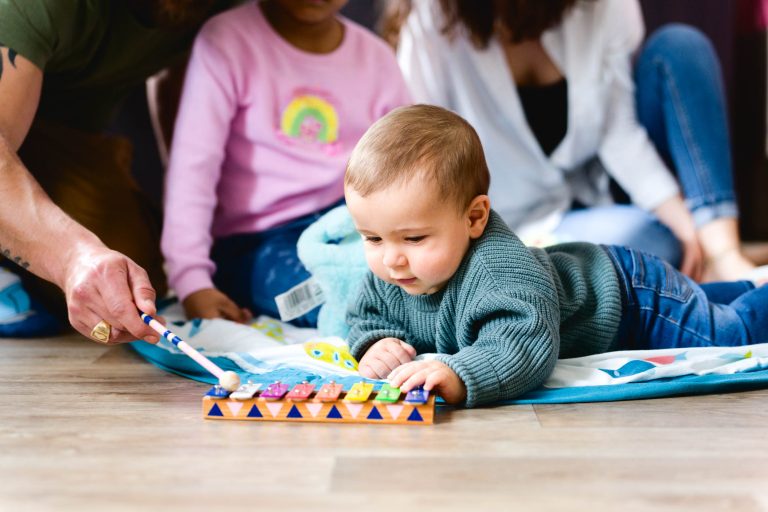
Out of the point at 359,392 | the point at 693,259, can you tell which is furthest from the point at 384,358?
the point at 693,259

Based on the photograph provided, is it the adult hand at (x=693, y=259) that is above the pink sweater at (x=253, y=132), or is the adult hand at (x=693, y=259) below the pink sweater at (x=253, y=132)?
below

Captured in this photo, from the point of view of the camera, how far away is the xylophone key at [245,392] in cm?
97

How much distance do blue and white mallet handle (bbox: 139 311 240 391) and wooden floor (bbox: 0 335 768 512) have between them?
5 cm

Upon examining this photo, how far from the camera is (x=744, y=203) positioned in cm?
275

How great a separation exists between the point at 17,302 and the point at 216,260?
36cm

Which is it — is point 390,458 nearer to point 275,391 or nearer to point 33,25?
point 275,391

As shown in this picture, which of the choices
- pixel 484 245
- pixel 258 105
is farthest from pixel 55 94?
pixel 484 245

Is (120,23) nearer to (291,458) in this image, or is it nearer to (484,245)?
(484,245)

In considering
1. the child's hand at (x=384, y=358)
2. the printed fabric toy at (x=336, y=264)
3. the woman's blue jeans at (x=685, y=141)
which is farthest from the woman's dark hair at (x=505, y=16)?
the child's hand at (x=384, y=358)

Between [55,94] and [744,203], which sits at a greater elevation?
[55,94]

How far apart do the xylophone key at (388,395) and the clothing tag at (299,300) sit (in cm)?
47

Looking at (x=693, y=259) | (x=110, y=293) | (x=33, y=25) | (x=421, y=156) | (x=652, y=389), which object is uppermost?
(x=33, y=25)

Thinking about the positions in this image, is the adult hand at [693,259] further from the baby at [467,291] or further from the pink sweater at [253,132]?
the pink sweater at [253,132]

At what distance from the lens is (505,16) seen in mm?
1755
